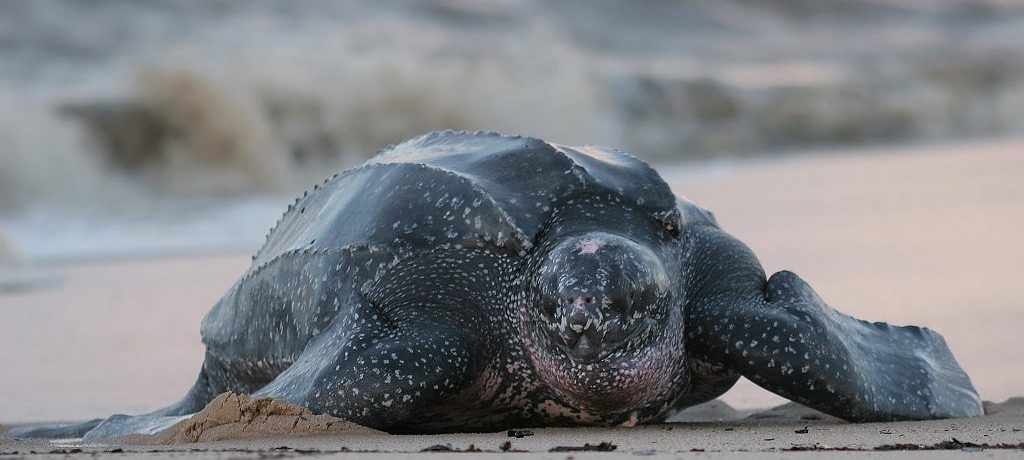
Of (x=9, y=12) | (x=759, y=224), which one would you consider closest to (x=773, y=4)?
(x=9, y=12)

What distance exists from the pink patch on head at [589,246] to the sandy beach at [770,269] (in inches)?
17.2

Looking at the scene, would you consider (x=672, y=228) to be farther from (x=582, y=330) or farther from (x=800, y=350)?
(x=582, y=330)

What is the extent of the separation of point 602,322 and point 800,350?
0.70 meters

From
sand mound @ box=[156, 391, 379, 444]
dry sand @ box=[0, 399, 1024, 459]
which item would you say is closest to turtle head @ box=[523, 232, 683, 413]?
dry sand @ box=[0, 399, 1024, 459]

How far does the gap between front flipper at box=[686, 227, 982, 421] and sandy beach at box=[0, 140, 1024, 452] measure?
86 millimetres

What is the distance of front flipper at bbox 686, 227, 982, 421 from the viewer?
3.57m

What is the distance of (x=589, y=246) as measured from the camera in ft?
10.6

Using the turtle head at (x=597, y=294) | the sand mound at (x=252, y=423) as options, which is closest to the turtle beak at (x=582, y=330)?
the turtle head at (x=597, y=294)

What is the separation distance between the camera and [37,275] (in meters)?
9.19

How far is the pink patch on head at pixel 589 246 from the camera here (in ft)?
10.6

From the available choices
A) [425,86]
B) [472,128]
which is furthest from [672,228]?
[425,86]

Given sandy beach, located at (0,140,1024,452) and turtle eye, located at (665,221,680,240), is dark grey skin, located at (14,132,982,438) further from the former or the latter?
sandy beach, located at (0,140,1024,452)

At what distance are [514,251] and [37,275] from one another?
6.48 meters

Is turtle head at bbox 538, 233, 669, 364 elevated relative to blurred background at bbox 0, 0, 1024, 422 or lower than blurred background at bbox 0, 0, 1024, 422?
lower
